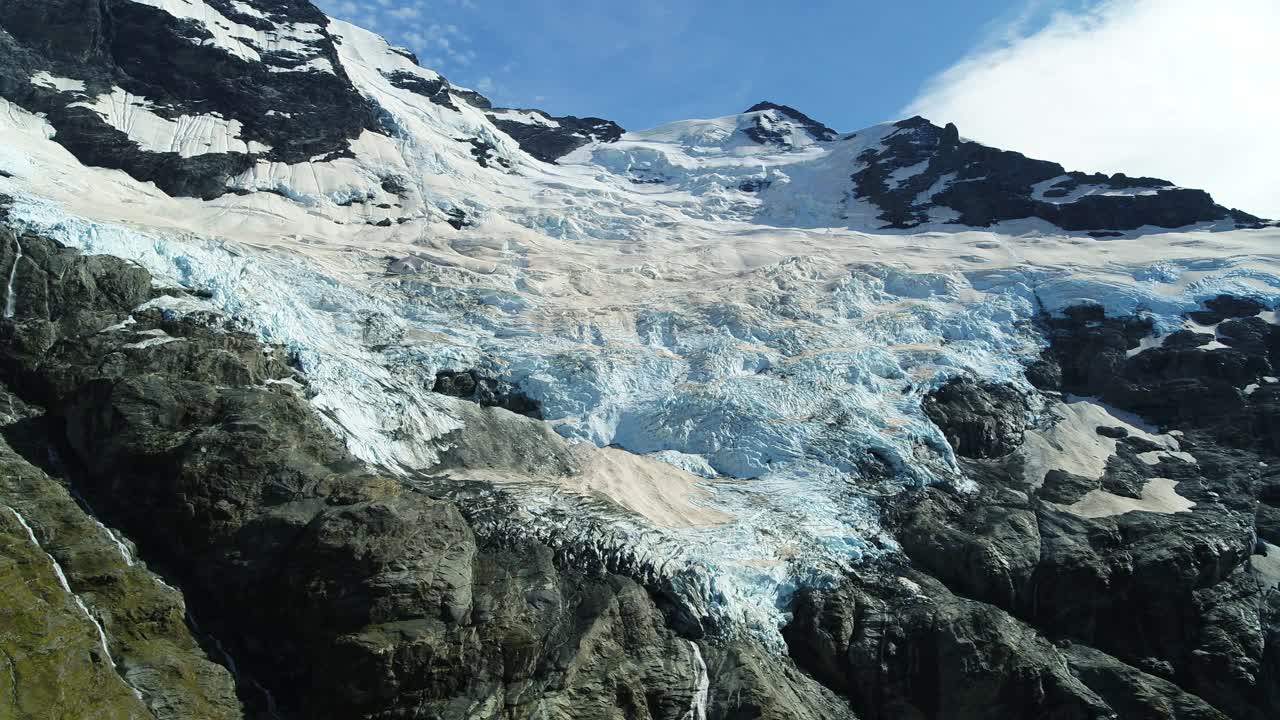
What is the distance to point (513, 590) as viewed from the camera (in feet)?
65.1

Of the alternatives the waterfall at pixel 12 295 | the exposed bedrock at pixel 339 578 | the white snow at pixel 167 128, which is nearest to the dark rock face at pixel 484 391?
the exposed bedrock at pixel 339 578

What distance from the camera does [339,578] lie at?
18.1 metres

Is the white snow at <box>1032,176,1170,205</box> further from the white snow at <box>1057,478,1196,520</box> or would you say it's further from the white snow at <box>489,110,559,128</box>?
the white snow at <box>489,110,559,128</box>

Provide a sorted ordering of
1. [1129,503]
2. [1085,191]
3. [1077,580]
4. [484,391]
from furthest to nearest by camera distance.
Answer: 1. [1085,191]
2. [484,391]
3. [1129,503]
4. [1077,580]

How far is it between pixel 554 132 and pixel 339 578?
76.7 m

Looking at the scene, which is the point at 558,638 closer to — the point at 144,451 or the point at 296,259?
the point at 144,451

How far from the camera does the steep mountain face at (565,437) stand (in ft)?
60.3

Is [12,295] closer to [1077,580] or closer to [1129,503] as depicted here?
[1077,580]

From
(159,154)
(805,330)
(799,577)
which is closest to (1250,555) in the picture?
(799,577)

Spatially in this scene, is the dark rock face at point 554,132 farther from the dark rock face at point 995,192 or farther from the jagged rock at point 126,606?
the jagged rock at point 126,606

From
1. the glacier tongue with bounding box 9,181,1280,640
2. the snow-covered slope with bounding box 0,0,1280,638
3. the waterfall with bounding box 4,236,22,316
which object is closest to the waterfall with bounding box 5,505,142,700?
the glacier tongue with bounding box 9,181,1280,640

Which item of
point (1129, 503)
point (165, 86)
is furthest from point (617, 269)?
point (165, 86)

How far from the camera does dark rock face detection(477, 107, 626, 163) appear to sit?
84.5 meters

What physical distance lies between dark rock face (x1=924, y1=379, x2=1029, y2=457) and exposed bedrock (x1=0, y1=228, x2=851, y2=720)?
1596 cm
